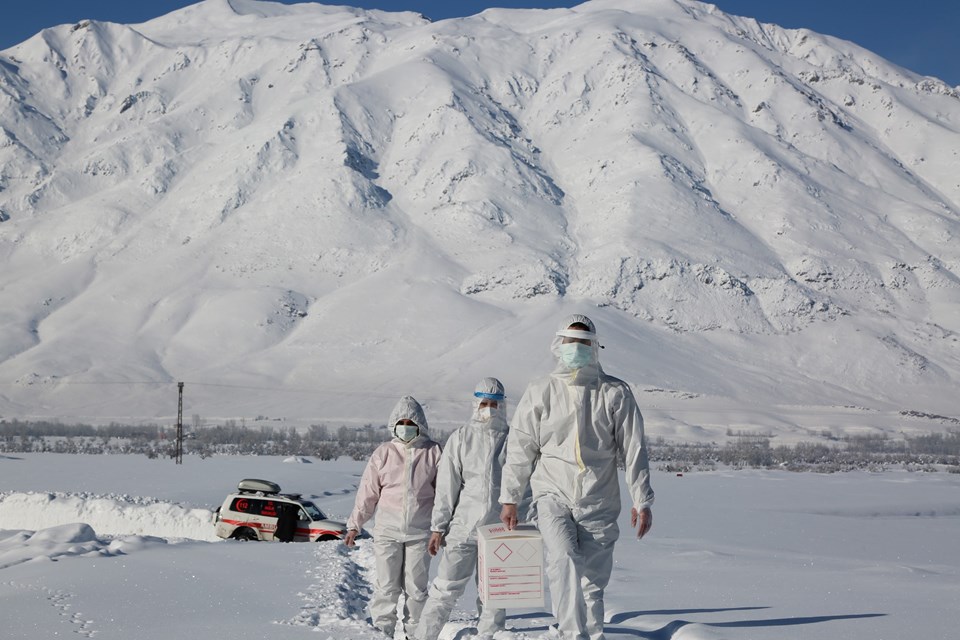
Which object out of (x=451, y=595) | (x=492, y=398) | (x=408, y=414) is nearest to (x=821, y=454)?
(x=492, y=398)

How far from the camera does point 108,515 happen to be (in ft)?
72.7

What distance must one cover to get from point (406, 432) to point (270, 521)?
10915 mm

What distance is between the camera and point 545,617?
8.98m

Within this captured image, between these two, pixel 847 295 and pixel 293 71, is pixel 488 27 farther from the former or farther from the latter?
pixel 847 295

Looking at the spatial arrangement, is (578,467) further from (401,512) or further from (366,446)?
(366,446)

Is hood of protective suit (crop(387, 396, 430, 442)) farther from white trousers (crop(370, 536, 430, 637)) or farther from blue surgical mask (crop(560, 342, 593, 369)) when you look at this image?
blue surgical mask (crop(560, 342, 593, 369))

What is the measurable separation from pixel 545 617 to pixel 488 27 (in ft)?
640

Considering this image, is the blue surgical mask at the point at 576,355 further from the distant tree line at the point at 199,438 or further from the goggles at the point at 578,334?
the distant tree line at the point at 199,438

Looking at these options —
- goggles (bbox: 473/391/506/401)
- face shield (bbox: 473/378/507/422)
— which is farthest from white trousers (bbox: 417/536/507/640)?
goggles (bbox: 473/391/506/401)

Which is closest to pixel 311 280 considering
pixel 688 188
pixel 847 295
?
pixel 688 188

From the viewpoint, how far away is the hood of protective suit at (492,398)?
310 inches

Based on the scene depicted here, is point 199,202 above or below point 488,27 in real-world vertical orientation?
below

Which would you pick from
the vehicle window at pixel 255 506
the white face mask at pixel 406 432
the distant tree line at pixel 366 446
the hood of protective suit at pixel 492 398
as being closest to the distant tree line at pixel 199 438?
the distant tree line at pixel 366 446

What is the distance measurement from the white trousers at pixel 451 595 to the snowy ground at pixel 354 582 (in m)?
0.19
